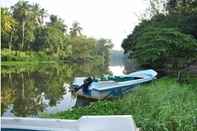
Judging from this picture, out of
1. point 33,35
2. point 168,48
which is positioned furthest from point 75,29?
point 168,48

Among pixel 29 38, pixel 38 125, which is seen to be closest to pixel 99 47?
pixel 29 38

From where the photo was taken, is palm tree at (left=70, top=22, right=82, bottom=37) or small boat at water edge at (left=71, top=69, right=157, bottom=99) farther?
palm tree at (left=70, top=22, right=82, bottom=37)

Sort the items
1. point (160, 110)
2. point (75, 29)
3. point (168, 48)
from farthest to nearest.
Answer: point (75, 29) → point (168, 48) → point (160, 110)

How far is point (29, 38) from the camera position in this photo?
152 ft

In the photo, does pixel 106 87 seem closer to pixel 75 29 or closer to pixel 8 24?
pixel 8 24

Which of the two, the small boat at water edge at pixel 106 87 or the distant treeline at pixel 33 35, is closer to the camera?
the small boat at water edge at pixel 106 87

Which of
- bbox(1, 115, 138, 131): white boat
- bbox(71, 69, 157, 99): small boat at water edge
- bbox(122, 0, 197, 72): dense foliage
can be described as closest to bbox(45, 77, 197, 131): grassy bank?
bbox(71, 69, 157, 99): small boat at water edge

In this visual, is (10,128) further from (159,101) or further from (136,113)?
(159,101)

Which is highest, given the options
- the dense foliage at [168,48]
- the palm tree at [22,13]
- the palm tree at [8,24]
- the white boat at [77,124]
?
the palm tree at [22,13]

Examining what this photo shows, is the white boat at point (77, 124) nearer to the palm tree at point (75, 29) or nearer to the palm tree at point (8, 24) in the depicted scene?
the palm tree at point (8, 24)

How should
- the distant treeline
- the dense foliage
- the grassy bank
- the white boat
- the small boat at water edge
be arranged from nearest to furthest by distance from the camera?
the white boat → the grassy bank → the small boat at water edge → the dense foliage → the distant treeline

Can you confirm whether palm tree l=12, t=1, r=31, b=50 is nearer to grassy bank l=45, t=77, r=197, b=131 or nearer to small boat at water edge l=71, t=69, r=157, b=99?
small boat at water edge l=71, t=69, r=157, b=99

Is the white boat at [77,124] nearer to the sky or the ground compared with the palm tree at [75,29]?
nearer to the ground

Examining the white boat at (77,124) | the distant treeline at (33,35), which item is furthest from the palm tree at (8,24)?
the white boat at (77,124)
